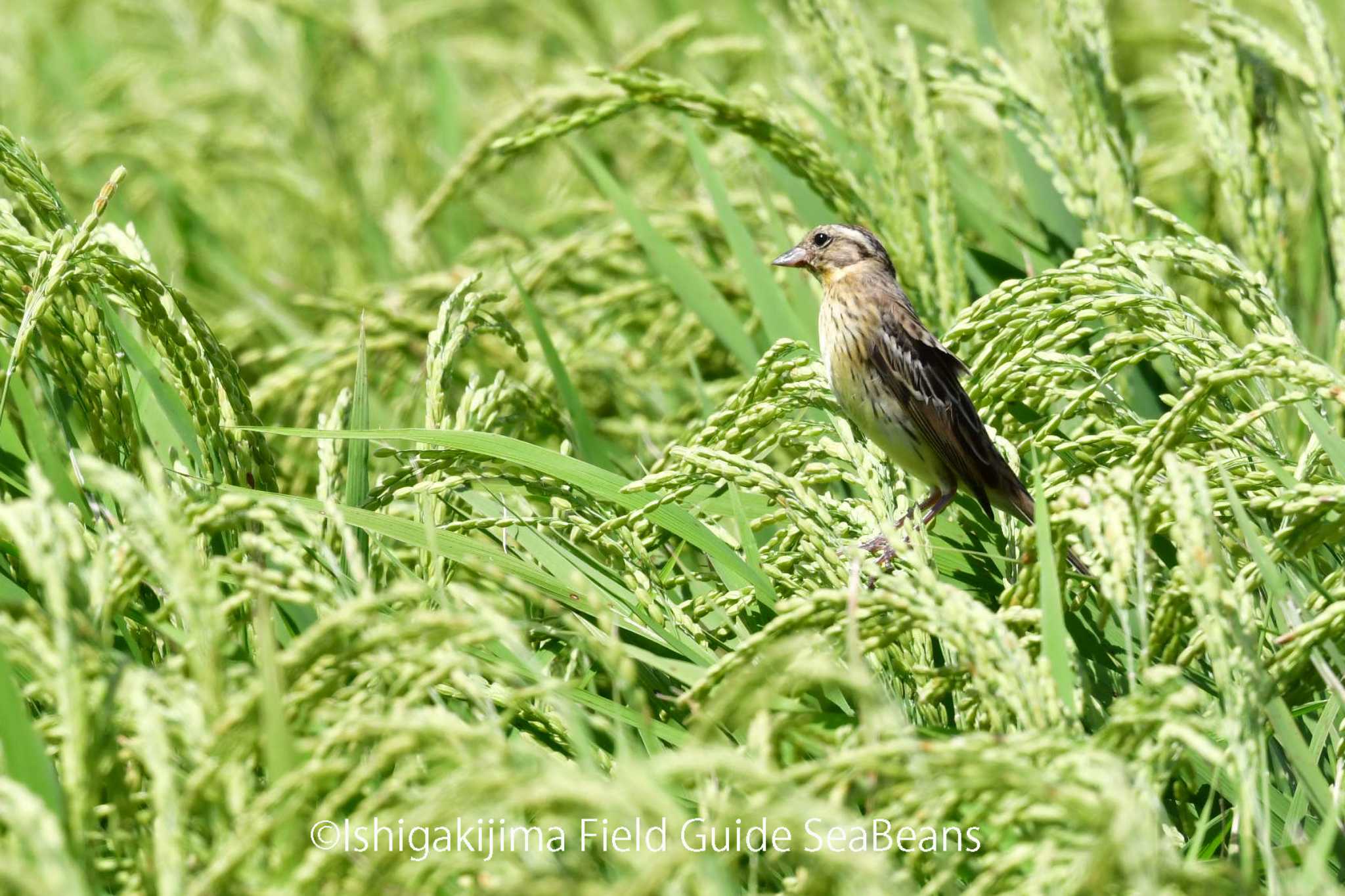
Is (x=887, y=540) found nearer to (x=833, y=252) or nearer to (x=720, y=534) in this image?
(x=720, y=534)

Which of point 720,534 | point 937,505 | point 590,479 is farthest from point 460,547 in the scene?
point 937,505

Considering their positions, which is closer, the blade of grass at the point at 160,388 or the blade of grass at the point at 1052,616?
the blade of grass at the point at 1052,616

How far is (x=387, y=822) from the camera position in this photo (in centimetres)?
138

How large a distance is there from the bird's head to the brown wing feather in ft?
0.38

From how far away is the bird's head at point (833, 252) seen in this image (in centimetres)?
341

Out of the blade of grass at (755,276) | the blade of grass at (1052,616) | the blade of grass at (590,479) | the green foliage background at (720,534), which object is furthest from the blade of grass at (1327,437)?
the blade of grass at (755,276)

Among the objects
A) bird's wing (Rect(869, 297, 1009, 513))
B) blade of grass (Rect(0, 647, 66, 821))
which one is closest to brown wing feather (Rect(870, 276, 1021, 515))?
bird's wing (Rect(869, 297, 1009, 513))

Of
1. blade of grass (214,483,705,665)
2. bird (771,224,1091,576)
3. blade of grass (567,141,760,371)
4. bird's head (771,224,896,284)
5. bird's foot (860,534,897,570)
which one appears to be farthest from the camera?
bird's head (771,224,896,284)

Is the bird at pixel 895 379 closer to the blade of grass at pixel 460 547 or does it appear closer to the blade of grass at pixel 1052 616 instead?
the blade of grass at pixel 460 547

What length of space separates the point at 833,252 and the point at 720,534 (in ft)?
4.15

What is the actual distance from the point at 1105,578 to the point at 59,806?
1.16 m

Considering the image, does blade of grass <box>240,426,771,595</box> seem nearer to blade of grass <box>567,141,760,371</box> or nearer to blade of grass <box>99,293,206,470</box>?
blade of grass <box>99,293,206,470</box>

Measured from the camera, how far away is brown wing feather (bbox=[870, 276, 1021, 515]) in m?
2.80

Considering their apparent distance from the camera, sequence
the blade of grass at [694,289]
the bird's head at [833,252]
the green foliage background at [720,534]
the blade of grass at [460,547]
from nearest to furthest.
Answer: the green foliage background at [720,534] → the blade of grass at [460,547] → the blade of grass at [694,289] → the bird's head at [833,252]
